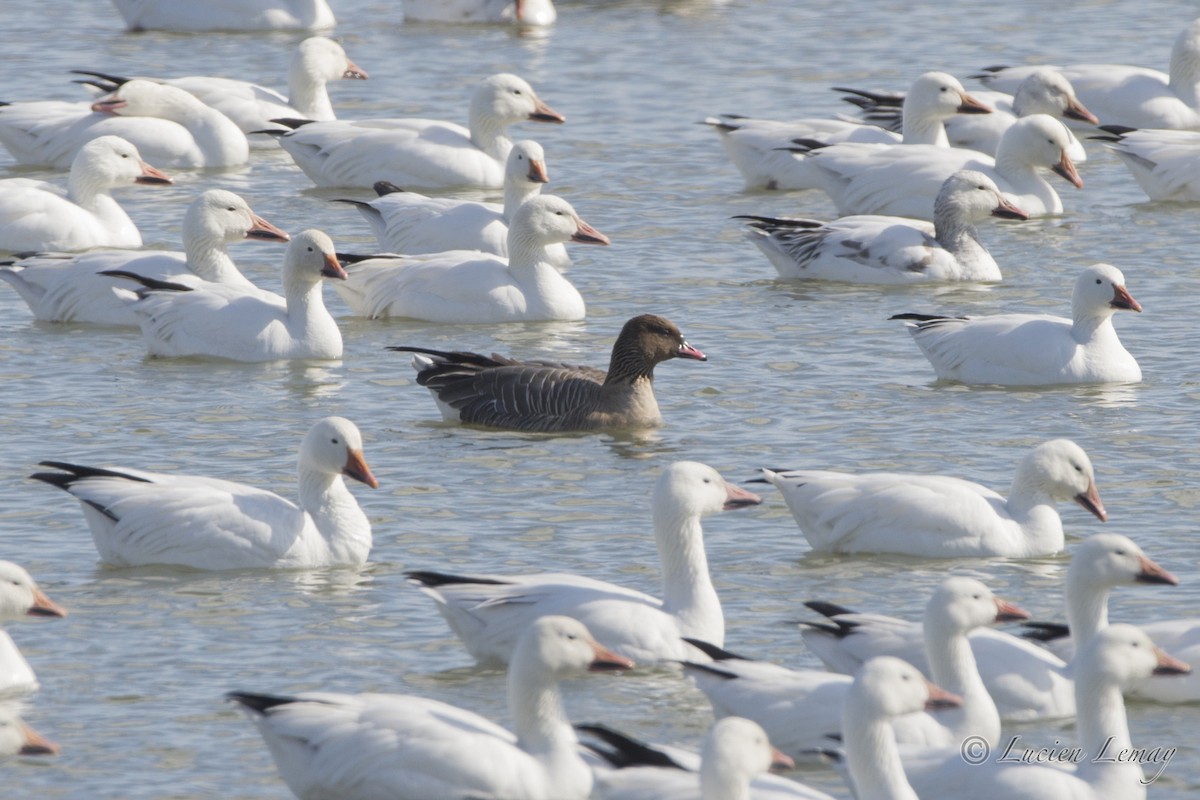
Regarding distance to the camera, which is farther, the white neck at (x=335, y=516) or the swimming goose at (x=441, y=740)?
the white neck at (x=335, y=516)

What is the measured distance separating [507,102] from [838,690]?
33.8ft

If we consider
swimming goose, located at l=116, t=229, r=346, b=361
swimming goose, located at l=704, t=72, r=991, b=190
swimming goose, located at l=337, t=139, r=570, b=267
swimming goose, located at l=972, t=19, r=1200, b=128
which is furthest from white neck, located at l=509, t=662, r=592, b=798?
swimming goose, located at l=972, t=19, r=1200, b=128

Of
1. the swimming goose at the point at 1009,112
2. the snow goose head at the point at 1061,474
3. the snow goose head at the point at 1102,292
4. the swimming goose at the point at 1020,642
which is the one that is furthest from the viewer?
the swimming goose at the point at 1009,112

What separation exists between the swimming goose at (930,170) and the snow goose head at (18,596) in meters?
9.44

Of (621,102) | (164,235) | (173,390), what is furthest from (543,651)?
(621,102)

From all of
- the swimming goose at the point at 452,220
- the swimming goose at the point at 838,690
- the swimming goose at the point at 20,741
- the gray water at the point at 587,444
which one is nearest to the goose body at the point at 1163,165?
the gray water at the point at 587,444

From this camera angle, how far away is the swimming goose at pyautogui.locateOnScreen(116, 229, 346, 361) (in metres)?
12.9

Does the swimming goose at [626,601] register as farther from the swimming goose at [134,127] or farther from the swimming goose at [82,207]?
the swimming goose at [134,127]

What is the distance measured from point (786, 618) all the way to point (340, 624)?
1.68 metres

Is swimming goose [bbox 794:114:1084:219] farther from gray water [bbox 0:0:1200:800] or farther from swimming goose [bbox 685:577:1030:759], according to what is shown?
swimming goose [bbox 685:577:1030:759]

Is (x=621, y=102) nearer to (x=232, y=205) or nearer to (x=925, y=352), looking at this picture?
(x=232, y=205)

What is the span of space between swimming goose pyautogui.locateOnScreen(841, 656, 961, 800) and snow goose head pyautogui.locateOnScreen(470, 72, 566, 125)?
10.8m

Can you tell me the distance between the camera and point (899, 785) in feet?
21.0

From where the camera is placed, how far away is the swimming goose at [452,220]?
49.2 ft
